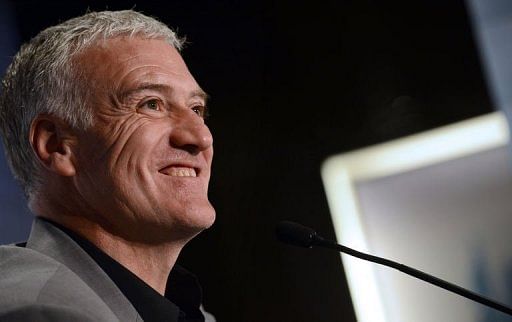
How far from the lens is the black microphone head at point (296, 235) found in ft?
4.52

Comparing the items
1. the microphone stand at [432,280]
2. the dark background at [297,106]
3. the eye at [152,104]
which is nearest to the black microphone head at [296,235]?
the microphone stand at [432,280]

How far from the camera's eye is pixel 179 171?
1.44m

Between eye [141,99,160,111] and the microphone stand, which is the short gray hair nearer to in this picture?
eye [141,99,160,111]

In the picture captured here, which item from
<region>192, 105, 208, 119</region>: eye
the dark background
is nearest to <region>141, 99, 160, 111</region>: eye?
<region>192, 105, 208, 119</region>: eye

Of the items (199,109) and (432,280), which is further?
(199,109)

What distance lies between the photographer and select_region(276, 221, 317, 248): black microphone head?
138 cm

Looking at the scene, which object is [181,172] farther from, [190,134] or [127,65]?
[127,65]

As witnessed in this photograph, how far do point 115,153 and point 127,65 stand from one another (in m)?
0.19

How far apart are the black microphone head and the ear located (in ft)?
1.41

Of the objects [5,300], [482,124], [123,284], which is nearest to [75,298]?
[5,300]

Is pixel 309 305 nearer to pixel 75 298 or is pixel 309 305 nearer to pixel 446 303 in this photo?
pixel 446 303

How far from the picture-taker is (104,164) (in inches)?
55.2

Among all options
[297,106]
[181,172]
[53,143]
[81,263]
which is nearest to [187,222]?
[181,172]

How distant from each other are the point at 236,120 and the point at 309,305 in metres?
0.71
